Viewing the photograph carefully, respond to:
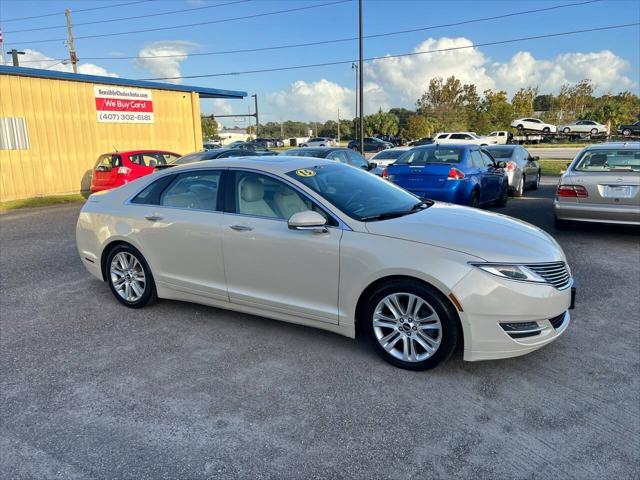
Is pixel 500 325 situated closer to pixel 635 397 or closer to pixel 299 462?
pixel 635 397

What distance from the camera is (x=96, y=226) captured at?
17.0 feet

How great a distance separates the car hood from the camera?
3424 millimetres

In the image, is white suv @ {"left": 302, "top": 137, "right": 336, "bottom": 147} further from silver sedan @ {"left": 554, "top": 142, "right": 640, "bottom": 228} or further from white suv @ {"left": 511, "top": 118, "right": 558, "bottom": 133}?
silver sedan @ {"left": 554, "top": 142, "right": 640, "bottom": 228}

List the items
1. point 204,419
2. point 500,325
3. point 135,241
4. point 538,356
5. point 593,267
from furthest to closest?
point 593,267, point 135,241, point 538,356, point 500,325, point 204,419

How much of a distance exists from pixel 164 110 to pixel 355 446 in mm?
19120

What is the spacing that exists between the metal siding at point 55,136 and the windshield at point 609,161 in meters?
15.0

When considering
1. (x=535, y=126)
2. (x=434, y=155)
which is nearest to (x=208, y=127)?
(x=535, y=126)

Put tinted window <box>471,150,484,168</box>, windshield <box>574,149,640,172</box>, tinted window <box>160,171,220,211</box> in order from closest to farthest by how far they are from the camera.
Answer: tinted window <box>160,171,220,211</box>
windshield <box>574,149,640,172</box>
tinted window <box>471,150,484,168</box>

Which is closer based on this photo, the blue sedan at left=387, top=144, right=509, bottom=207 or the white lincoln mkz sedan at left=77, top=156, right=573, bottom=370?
the white lincoln mkz sedan at left=77, top=156, right=573, bottom=370

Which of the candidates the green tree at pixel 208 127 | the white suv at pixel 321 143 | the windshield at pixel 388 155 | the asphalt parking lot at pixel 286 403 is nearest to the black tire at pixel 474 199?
the asphalt parking lot at pixel 286 403

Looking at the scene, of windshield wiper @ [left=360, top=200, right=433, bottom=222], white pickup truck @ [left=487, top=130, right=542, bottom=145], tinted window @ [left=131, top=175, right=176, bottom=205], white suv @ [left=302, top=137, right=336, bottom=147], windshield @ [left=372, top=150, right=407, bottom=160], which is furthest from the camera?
white pickup truck @ [left=487, top=130, right=542, bottom=145]

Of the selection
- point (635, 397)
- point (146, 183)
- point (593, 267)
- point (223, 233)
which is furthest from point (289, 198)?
point (593, 267)

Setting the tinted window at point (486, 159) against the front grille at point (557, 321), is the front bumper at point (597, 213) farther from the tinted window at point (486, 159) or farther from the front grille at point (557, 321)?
the front grille at point (557, 321)

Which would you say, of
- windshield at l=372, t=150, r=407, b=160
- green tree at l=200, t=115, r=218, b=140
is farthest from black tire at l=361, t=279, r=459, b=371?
green tree at l=200, t=115, r=218, b=140
